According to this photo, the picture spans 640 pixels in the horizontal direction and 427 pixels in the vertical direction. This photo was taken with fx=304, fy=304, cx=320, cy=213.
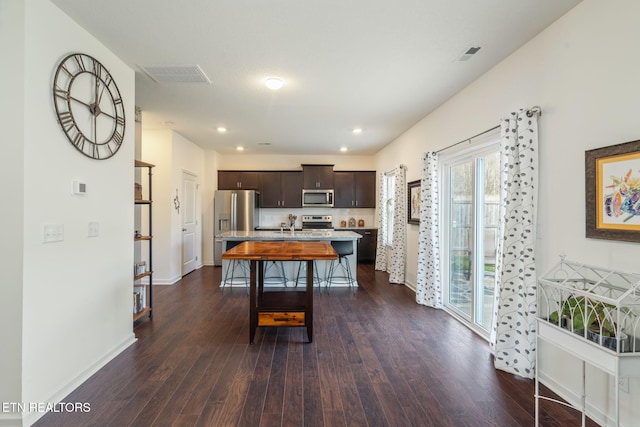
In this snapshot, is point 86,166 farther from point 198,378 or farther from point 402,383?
point 402,383

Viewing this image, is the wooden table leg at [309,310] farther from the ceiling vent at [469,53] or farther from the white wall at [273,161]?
the white wall at [273,161]

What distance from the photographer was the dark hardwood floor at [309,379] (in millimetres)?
1967

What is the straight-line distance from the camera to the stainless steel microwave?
7527 mm

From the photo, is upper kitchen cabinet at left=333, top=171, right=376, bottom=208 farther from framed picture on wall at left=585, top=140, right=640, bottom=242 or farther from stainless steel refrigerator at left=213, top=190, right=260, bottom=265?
framed picture on wall at left=585, top=140, right=640, bottom=242

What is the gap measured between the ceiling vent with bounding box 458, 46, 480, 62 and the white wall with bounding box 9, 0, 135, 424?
3160 millimetres

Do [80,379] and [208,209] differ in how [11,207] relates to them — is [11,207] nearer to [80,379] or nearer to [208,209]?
[80,379]

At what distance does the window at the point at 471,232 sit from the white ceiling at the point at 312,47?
925 millimetres

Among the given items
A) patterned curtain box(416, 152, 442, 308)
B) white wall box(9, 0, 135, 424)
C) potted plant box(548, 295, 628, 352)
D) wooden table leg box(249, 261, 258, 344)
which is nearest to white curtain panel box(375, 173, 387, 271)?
patterned curtain box(416, 152, 442, 308)

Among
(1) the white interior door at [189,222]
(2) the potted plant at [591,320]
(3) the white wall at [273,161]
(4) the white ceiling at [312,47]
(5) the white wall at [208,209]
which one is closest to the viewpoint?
(2) the potted plant at [591,320]

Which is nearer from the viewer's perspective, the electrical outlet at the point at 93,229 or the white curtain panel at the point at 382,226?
the electrical outlet at the point at 93,229

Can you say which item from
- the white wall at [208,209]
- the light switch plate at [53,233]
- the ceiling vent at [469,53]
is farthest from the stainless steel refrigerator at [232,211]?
the ceiling vent at [469,53]

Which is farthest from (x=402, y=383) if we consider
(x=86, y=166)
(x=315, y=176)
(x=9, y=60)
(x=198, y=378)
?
(x=315, y=176)

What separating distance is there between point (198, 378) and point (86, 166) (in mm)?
1909

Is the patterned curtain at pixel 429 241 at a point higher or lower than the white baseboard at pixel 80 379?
higher
